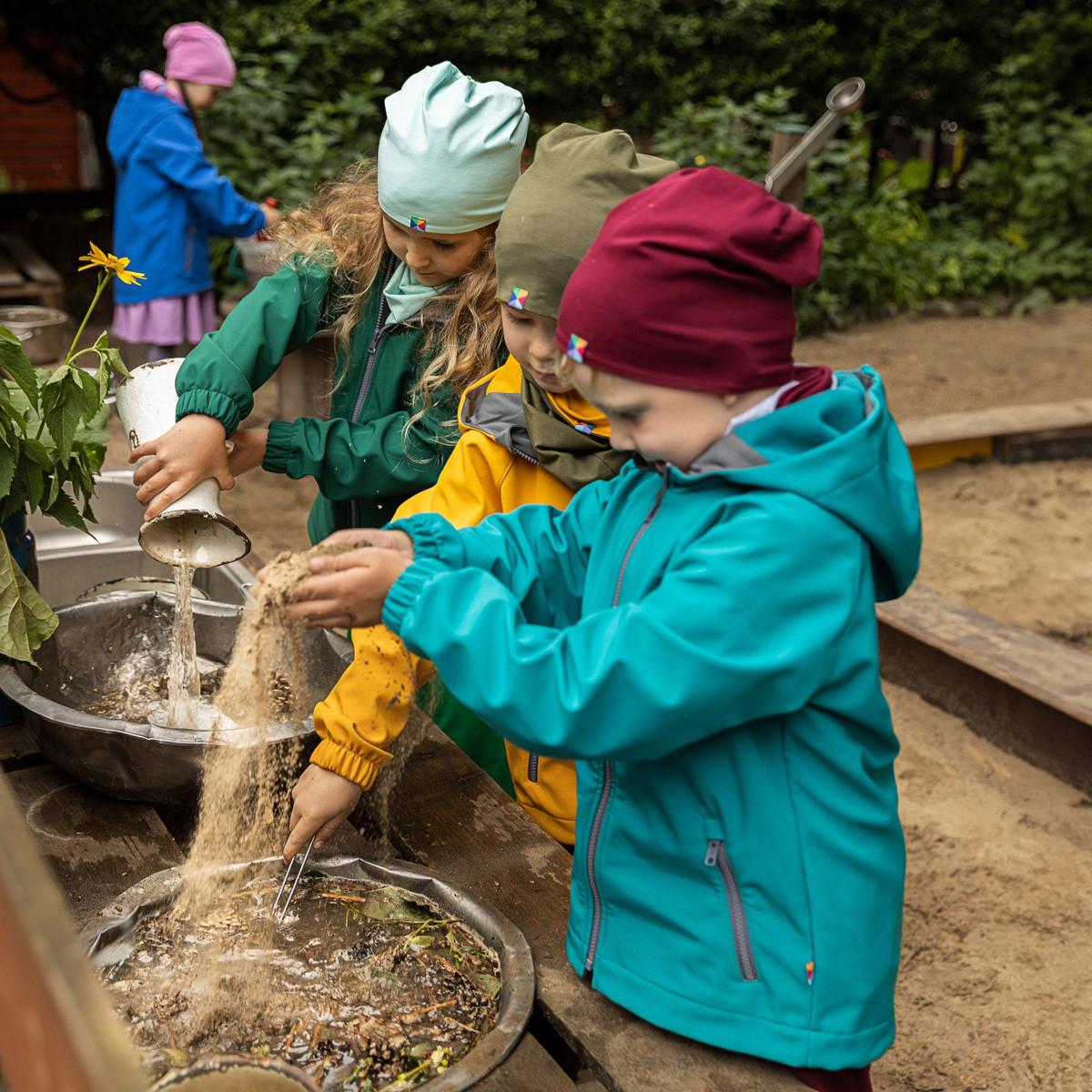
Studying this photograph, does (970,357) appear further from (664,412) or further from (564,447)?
(664,412)

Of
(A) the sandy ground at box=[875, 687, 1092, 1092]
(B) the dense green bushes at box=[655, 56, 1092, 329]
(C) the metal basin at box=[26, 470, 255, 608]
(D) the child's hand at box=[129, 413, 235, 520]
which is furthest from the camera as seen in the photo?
(B) the dense green bushes at box=[655, 56, 1092, 329]

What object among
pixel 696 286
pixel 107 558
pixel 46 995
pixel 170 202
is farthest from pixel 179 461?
pixel 170 202

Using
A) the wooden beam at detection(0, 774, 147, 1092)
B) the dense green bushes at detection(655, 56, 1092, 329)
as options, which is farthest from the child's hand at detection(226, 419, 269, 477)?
the dense green bushes at detection(655, 56, 1092, 329)

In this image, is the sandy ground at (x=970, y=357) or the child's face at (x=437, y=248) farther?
the sandy ground at (x=970, y=357)

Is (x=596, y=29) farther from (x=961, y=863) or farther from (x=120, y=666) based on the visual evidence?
(x=120, y=666)

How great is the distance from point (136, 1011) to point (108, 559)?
169cm

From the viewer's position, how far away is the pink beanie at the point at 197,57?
575cm

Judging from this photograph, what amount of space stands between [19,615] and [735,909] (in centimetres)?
110

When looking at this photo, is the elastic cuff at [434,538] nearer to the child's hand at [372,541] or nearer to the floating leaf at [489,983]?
the child's hand at [372,541]

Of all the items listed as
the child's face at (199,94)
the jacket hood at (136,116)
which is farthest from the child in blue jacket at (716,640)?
the child's face at (199,94)

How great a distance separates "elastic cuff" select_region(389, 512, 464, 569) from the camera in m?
1.39

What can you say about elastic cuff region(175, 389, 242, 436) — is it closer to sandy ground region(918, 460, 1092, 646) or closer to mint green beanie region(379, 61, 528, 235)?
mint green beanie region(379, 61, 528, 235)

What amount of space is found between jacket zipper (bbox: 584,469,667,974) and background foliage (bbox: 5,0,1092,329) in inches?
241

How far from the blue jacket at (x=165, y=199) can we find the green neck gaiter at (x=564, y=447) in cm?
410
